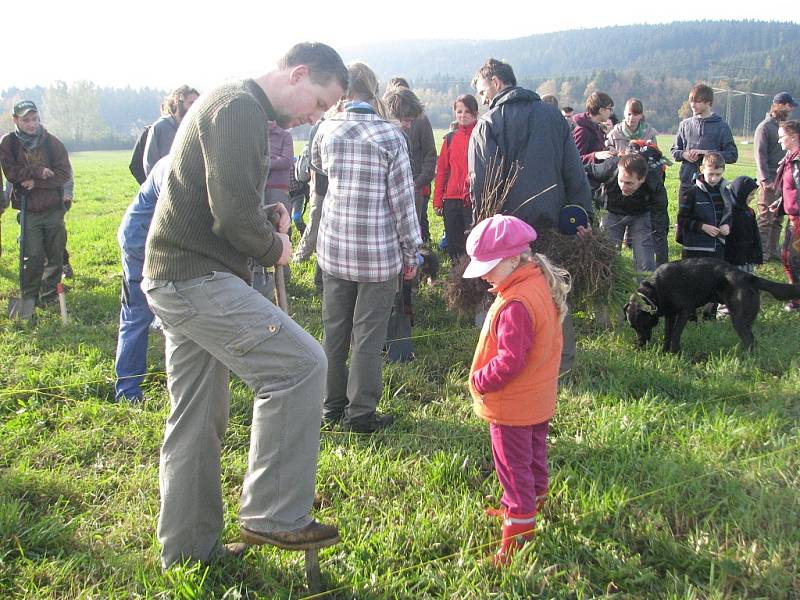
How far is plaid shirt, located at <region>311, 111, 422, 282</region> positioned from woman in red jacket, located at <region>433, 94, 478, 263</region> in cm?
343

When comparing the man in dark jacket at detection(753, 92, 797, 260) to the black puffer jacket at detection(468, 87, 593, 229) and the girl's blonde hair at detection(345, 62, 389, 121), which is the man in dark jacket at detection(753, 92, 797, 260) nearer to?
the black puffer jacket at detection(468, 87, 593, 229)

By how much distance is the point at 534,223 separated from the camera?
16.0 feet

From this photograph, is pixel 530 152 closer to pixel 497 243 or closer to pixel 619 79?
pixel 497 243

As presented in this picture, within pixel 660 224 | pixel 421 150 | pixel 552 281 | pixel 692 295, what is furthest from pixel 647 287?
pixel 421 150

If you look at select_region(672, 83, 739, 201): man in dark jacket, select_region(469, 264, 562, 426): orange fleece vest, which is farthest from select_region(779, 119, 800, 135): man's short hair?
select_region(469, 264, 562, 426): orange fleece vest

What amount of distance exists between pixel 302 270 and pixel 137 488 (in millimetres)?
5012

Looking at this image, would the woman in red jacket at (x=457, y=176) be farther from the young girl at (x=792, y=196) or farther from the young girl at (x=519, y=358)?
the young girl at (x=519, y=358)

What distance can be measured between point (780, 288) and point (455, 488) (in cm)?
340

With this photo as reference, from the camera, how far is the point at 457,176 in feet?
25.5

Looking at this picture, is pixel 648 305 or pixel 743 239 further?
pixel 743 239

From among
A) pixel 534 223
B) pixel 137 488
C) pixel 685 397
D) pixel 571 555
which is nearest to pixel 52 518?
pixel 137 488

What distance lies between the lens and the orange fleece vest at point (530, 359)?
294 centimetres

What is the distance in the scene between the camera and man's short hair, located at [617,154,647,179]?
21.4ft

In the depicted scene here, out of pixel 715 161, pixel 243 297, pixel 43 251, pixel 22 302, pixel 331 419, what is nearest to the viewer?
pixel 243 297
